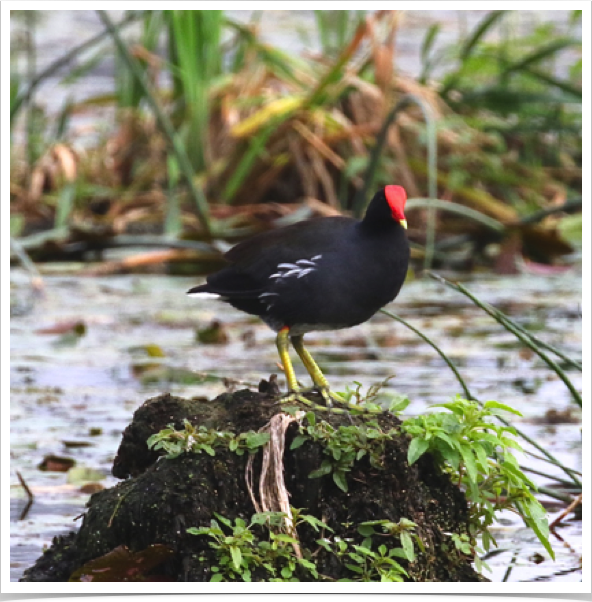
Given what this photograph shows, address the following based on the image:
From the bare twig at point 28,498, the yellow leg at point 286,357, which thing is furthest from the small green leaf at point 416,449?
the bare twig at point 28,498

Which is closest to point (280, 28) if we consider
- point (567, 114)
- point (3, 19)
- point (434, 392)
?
point (567, 114)

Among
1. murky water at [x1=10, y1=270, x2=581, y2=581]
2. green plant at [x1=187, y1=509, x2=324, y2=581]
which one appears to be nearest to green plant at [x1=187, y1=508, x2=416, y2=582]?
green plant at [x1=187, y1=509, x2=324, y2=581]

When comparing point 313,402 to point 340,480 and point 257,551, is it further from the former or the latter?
point 257,551

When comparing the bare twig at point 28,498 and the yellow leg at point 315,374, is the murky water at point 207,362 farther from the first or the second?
the yellow leg at point 315,374

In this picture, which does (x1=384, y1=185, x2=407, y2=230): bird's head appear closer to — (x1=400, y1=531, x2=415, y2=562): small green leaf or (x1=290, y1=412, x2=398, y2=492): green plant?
(x1=290, y1=412, x2=398, y2=492): green plant

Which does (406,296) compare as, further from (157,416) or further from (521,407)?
(157,416)

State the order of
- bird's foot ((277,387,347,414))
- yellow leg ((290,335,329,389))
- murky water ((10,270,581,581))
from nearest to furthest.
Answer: bird's foot ((277,387,347,414)) → yellow leg ((290,335,329,389)) → murky water ((10,270,581,581))

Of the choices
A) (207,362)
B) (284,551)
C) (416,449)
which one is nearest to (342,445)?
(416,449)
